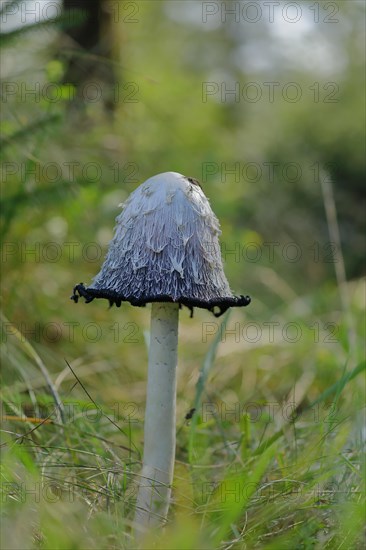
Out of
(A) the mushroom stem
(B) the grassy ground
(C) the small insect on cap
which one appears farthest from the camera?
(A) the mushroom stem

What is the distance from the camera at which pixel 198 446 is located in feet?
8.00

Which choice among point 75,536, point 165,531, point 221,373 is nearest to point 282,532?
point 165,531

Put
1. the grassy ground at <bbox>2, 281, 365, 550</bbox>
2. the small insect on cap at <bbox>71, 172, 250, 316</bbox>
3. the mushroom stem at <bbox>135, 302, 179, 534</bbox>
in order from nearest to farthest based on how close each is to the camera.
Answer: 1. the grassy ground at <bbox>2, 281, 365, 550</bbox>
2. the small insect on cap at <bbox>71, 172, 250, 316</bbox>
3. the mushroom stem at <bbox>135, 302, 179, 534</bbox>

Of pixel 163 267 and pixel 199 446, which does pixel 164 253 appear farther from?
pixel 199 446

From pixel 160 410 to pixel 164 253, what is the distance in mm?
494

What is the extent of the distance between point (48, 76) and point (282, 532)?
244cm

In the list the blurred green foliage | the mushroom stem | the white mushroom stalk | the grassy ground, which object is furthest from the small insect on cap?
the blurred green foliage

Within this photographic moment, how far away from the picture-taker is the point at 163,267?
63.5 inches

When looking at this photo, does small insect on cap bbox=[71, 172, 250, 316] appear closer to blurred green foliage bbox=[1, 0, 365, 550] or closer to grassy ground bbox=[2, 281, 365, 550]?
grassy ground bbox=[2, 281, 365, 550]

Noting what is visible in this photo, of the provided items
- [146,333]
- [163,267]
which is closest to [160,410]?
[163,267]

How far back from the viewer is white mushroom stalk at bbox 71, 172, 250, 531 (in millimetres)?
1607

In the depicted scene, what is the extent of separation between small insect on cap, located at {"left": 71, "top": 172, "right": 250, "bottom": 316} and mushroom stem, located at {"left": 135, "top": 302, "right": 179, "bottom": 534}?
0.15 meters

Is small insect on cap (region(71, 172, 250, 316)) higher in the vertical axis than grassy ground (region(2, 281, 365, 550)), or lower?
higher

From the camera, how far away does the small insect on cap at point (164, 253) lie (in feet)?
5.26
